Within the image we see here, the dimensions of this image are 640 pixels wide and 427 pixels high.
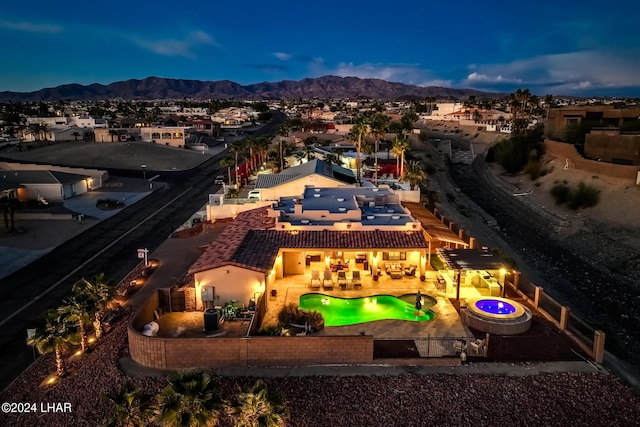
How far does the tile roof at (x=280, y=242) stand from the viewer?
24234mm

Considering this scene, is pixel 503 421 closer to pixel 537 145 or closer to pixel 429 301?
pixel 429 301

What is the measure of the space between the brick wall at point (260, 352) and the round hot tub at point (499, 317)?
5.70m

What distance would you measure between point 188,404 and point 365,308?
12.6 meters

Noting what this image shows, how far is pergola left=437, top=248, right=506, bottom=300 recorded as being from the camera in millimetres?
23922

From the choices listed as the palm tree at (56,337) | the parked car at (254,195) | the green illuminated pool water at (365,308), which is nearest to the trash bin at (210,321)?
the green illuminated pool water at (365,308)

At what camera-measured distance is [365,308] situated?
78.4 feet

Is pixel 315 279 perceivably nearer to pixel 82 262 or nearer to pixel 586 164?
pixel 82 262

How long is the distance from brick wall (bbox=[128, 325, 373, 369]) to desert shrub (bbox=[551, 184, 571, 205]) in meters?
42.9

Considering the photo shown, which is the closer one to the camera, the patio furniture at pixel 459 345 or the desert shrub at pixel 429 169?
the patio furniture at pixel 459 345

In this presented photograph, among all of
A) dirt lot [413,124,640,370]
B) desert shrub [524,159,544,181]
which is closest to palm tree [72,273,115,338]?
dirt lot [413,124,640,370]

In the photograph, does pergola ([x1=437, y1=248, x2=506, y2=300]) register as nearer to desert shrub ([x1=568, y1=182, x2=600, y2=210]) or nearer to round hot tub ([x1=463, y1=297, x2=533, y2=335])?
round hot tub ([x1=463, y1=297, x2=533, y2=335])

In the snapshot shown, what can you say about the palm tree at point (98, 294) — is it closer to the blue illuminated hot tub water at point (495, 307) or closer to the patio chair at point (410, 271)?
the patio chair at point (410, 271)

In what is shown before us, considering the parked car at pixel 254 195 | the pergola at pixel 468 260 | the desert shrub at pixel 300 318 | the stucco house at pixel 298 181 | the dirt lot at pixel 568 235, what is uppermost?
the stucco house at pixel 298 181

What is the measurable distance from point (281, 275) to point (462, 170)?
67.0 m
